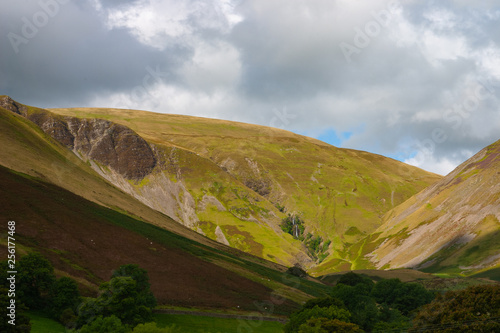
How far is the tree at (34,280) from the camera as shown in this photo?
2263 inches

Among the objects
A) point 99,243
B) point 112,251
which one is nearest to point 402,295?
point 112,251

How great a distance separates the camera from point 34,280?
2347 inches

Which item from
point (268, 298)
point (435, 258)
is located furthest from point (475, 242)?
point (268, 298)

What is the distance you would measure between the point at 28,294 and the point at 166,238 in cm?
6394

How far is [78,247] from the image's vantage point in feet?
283

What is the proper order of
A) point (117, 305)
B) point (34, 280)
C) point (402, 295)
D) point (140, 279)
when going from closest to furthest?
point (117, 305) → point (34, 280) → point (140, 279) → point (402, 295)

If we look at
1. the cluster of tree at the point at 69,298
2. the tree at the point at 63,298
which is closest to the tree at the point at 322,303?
the cluster of tree at the point at 69,298

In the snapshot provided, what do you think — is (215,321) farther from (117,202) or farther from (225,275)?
(117,202)

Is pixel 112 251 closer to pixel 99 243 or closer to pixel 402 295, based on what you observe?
pixel 99 243

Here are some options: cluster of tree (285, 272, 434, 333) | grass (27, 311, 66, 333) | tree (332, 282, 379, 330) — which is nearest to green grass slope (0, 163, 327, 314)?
tree (332, 282, 379, 330)

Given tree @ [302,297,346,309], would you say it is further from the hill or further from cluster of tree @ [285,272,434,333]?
the hill

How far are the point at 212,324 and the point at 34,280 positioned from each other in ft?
94.0

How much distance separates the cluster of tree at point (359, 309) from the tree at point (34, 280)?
36.3 metres

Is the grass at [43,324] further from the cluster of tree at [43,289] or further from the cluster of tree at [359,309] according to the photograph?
the cluster of tree at [359,309]
